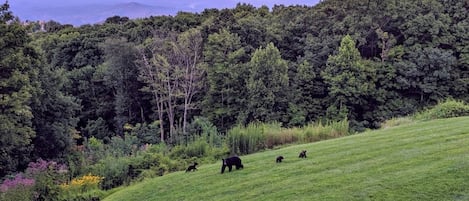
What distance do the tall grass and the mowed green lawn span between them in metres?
3.50

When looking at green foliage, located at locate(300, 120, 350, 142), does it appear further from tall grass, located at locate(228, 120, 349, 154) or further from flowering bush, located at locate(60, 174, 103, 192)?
flowering bush, located at locate(60, 174, 103, 192)

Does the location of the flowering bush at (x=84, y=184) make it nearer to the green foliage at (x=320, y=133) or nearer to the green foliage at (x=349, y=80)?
the green foliage at (x=320, y=133)

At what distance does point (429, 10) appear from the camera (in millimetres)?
34750

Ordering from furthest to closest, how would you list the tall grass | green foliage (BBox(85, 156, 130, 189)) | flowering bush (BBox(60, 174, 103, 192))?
1. the tall grass
2. green foliage (BBox(85, 156, 130, 189))
3. flowering bush (BBox(60, 174, 103, 192))

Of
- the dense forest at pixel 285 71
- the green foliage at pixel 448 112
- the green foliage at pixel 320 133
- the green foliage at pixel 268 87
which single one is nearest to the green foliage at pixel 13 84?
the dense forest at pixel 285 71

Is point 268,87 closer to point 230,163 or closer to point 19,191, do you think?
point 19,191

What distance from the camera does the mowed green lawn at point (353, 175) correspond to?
19.5 ft

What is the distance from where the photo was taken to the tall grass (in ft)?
46.8

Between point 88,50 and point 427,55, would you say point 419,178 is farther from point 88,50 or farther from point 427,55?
point 88,50

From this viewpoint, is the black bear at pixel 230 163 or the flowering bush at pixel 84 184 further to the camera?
the flowering bush at pixel 84 184

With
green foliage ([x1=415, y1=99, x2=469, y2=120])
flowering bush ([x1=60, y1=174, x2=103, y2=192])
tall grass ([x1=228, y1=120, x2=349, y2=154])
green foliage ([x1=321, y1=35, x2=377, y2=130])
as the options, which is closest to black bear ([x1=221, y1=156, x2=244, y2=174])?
flowering bush ([x1=60, y1=174, x2=103, y2=192])

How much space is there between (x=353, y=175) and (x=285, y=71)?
27.7m

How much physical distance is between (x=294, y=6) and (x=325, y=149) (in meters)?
37.9

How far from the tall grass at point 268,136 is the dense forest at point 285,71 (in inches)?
457
